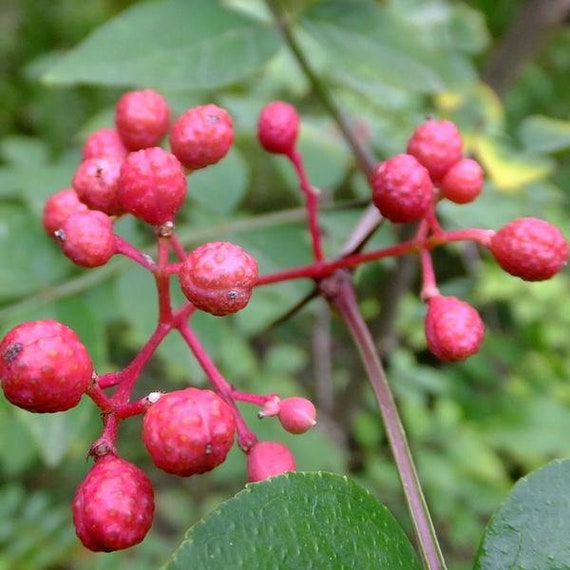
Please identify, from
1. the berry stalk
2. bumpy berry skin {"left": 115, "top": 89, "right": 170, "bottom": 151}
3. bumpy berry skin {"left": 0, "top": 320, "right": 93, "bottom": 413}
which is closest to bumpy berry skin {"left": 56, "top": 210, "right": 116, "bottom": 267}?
bumpy berry skin {"left": 0, "top": 320, "right": 93, "bottom": 413}

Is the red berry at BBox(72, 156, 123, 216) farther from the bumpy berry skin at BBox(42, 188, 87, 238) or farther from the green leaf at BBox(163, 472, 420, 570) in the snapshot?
the green leaf at BBox(163, 472, 420, 570)

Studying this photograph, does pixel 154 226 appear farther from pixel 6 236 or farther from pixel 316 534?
pixel 6 236

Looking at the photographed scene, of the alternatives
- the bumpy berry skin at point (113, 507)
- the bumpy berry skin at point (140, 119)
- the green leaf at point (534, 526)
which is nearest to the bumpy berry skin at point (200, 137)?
the bumpy berry skin at point (140, 119)

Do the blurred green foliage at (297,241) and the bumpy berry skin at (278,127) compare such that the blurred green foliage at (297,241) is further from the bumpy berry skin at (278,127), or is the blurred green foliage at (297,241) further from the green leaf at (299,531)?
the green leaf at (299,531)

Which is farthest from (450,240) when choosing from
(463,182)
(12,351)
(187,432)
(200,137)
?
(12,351)

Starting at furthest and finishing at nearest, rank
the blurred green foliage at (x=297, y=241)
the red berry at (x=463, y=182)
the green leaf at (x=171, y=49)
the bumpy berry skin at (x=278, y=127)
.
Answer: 1. the blurred green foliage at (x=297, y=241)
2. the green leaf at (x=171, y=49)
3. the bumpy berry skin at (x=278, y=127)
4. the red berry at (x=463, y=182)

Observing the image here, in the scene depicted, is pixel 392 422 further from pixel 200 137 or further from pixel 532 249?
pixel 200 137
